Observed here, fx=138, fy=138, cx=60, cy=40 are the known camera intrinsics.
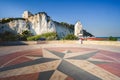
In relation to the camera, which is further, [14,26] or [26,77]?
[14,26]

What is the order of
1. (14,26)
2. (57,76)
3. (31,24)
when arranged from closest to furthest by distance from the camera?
1. (57,76)
2. (14,26)
3. (31,24)

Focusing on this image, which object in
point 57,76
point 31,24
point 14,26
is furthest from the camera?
point 31,24

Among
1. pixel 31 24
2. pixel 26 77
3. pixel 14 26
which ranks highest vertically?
pixel 31 24

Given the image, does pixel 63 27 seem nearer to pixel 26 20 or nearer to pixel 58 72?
pixel 26 20

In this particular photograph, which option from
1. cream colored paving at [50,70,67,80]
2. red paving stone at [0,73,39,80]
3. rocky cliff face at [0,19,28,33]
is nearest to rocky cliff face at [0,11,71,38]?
rocky cliff face at [0,19,28,33]

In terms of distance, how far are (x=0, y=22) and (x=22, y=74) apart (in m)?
73.6

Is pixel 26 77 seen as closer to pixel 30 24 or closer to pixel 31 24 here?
pixel 31 24

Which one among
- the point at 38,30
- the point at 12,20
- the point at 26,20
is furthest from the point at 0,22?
the point at 38,30

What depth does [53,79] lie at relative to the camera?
274 inches

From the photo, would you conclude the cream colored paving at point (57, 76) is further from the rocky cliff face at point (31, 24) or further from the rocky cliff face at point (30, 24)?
the rocky cliff face at point (31, 24)

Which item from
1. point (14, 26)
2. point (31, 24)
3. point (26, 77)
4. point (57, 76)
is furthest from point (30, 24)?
point (57, 76)

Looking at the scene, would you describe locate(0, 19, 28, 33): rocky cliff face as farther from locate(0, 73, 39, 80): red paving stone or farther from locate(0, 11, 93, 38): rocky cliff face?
locate(0, 73, 39, 80): red paving stone

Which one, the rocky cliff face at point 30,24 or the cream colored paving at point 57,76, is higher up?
the rocky cliff face at point 30,24

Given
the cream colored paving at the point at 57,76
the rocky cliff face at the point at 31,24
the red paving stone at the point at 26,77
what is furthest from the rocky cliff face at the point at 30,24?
the cream colored paving at the point at 57,76
